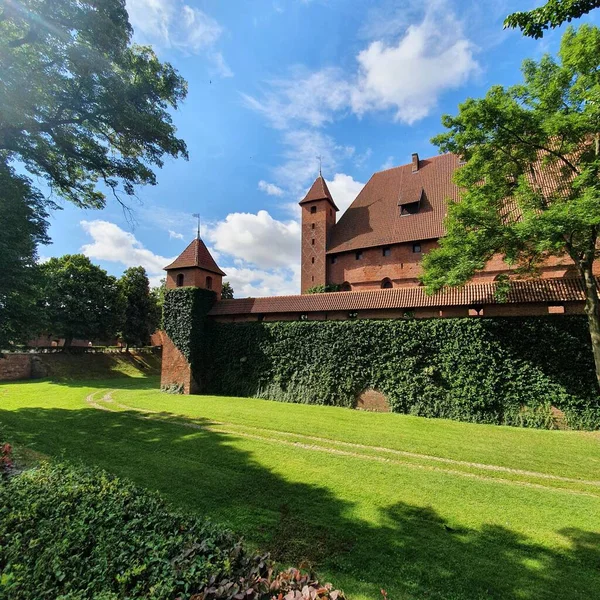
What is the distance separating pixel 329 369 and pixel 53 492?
1349 centimetres

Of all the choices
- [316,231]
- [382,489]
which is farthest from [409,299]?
[316,231]

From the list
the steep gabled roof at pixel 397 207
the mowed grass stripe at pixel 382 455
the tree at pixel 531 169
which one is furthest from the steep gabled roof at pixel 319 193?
the mowed grass stripe at pixel 382 455

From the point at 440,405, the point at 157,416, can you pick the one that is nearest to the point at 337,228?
the point at 440,405

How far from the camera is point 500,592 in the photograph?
363 centimetres

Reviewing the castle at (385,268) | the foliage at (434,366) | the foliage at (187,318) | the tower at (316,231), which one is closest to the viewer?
the foliage at (434,366)

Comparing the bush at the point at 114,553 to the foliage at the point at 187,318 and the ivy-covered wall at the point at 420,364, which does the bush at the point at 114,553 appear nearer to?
the ivy-covered wall at the point at 420,364

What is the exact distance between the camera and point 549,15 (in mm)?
5203

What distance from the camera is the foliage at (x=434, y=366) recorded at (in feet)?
40.4

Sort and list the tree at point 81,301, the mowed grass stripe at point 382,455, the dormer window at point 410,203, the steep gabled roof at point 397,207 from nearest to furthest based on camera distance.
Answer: the mowed grass stripe at point 382,455 < the steep gabled roof at point 397,207 < the dormer window at point 410,203 < the tree at point 81,301

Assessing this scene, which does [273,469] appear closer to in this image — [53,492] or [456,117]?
[53,492]

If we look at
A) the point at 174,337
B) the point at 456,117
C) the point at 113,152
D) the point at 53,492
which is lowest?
the point at 53,492

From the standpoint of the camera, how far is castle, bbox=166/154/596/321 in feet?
45.7

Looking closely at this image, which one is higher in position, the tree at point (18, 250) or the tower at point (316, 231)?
the tower at point (316, 231)

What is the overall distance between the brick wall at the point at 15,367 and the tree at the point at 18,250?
60.7 ft
